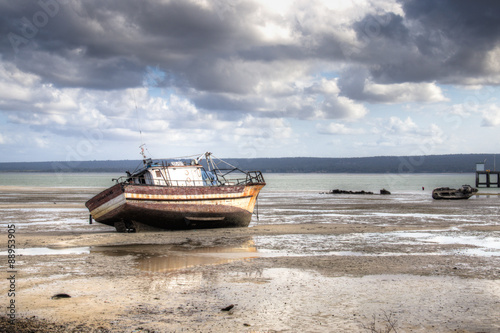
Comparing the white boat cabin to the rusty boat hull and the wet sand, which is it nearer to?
the rusty boat hull

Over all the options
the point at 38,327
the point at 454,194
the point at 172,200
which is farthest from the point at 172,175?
the point at 454,194

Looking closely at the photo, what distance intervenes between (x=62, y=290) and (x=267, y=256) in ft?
23.3

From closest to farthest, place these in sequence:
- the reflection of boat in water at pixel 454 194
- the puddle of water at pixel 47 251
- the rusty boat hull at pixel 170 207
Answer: the puddle of water at pixel 47 251, the rusty boat hull at pixel 170 207, the reflection of boat in water at pixel 454 194

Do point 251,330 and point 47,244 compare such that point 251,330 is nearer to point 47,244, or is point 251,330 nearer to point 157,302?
point 157,302

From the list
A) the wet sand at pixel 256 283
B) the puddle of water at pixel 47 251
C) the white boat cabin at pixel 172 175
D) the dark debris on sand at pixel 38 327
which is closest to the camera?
the dark debris on sand at pixel 38 327

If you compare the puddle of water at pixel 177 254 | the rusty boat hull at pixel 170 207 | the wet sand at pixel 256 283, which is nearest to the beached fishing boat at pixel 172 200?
the rusty boat hull at pixel 170 207

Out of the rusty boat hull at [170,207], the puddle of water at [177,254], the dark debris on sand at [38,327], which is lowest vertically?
the puddle of water at [177,254]

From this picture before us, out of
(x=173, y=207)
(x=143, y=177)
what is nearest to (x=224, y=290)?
(x=173, y=207)

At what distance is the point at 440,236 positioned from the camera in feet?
71.8

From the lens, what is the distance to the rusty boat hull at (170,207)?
2300 centimetres

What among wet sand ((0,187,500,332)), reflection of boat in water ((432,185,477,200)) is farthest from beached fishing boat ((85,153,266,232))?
reflection of boat in water ((432,185,477,200))

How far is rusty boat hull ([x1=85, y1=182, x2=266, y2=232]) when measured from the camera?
2300 centimetres

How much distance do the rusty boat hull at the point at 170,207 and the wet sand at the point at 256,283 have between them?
1.37 m

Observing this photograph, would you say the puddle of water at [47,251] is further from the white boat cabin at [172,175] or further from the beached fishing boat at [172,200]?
the white boat cabin at [172,175]
